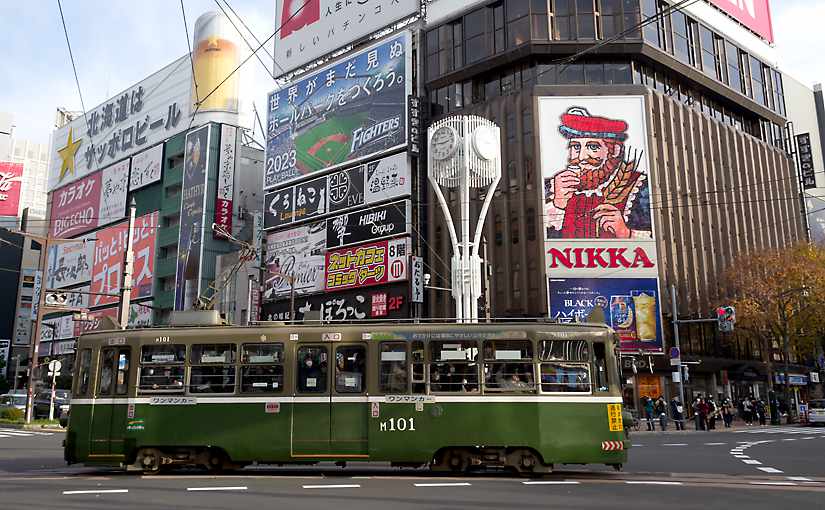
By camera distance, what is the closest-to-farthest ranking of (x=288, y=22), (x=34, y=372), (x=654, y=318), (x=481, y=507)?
(x=481, y=507)
(x=34, y=372)
(x=654, y=318)
(x=288, y=22)

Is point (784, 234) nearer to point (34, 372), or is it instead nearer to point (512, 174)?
point (512, 174)

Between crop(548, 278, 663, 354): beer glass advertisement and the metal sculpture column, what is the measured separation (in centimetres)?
1233

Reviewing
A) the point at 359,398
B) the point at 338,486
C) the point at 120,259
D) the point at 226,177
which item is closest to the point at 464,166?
the point at 359,398

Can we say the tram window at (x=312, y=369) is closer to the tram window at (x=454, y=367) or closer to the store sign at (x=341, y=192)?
the tram window at (x=454, y=367)

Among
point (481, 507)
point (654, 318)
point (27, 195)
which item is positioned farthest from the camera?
point (27, 195)

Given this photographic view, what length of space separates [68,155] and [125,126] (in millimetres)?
12791

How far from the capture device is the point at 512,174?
43844mm

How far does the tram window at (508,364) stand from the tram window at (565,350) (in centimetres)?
28

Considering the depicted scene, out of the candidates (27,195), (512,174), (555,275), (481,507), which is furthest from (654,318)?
(27,195)

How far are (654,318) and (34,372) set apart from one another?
1246 inches

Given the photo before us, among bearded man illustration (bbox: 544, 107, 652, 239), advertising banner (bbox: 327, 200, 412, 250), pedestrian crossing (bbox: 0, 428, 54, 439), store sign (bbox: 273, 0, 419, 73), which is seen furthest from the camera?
store sign (bbox: 273, 0, 419, 73)

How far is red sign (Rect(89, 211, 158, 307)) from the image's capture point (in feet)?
225

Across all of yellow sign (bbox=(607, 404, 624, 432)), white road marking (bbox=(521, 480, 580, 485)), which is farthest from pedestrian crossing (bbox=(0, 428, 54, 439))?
yellow sign (bbox=(607, 404, 624, 432))

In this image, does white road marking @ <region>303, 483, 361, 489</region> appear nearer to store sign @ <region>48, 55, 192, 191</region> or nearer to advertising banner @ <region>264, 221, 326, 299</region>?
advertising banner @ <region>264, 221, 326, 299</region>
